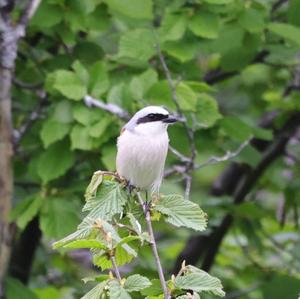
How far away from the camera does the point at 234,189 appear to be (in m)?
6.75

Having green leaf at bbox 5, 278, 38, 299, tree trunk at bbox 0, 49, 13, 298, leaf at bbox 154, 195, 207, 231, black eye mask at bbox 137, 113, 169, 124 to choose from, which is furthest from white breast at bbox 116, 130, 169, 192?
green leaf at bbox 5, 278, 38, 299

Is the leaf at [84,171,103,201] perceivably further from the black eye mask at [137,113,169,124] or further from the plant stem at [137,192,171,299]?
the black eye mask at [137,113,169,124]

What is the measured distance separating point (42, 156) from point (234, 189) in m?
2.11

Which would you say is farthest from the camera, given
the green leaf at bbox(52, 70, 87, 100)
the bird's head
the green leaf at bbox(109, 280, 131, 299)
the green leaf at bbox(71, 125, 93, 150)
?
the green leaf at bbox(52, 70, 87, 100)

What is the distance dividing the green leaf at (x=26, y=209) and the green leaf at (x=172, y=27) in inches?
46.4

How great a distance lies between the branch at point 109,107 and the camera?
4812 millimetres

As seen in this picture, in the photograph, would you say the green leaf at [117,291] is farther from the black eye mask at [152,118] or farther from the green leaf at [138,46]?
the green leaf at [138,46]

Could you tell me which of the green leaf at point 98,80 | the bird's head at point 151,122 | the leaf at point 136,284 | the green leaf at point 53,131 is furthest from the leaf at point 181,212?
the green leaf at point 98,80

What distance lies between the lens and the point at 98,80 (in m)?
5.01

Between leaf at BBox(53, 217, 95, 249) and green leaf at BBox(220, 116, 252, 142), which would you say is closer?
leaf at BBox(53, 217, 95, 249)

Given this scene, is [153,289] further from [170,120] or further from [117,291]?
[170,120]

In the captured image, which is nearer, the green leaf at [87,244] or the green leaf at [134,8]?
the green leaf at [87,244]

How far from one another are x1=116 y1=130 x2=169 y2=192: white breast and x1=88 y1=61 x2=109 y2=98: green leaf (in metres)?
1.39

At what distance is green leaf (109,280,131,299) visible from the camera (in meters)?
2.46
